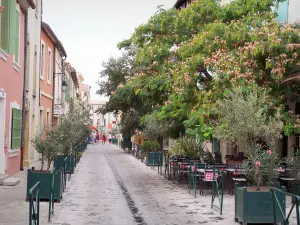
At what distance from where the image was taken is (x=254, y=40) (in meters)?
14.0

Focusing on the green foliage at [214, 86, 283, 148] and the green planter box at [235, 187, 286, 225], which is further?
the green foliage at [214, 86, 283, 148]

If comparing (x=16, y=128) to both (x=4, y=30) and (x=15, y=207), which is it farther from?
(x=15, y=207)

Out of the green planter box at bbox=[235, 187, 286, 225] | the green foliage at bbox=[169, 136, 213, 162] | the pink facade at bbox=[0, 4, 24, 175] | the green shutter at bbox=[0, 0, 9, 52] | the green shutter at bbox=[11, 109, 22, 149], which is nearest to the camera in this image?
the green planter box at bbox=[235, 187, 286, 225]

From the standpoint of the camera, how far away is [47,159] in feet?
44.7

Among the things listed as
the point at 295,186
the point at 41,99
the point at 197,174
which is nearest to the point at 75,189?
the point at 197,174

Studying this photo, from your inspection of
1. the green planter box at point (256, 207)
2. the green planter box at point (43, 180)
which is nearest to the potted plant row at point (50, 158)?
→ the green planter box at point (43, 180)

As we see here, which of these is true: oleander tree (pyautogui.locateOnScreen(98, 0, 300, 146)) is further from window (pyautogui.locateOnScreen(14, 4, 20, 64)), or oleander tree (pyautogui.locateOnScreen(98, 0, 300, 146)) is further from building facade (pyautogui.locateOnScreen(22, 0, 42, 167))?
building facade (pyautogui.locateOnScreen(22, 0, 42, 167))

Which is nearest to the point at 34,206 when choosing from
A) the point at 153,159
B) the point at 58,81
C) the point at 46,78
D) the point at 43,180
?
the point at 43,180

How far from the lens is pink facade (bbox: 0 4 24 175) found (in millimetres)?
15148

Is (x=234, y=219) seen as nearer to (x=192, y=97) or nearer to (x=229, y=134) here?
(x=229, y=134)

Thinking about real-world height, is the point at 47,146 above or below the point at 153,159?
above

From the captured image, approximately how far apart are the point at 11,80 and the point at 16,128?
164 centimetres

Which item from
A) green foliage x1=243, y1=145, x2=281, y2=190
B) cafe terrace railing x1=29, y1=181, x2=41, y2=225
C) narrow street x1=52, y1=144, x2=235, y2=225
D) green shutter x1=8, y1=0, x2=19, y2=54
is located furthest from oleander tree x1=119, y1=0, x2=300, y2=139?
cafe terrace railing x1=29, y1=181, x2=41, y2=225

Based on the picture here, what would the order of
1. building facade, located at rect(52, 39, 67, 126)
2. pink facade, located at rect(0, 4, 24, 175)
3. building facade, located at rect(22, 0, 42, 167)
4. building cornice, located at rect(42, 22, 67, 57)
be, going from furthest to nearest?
1. building facade, located at rect(52, 39, 67, 126)
2. building cornice, located at rect(42, 22, 67, 57)
3. building facade, located at rect(22, 0, 42, 167)
4. pink facade, located at rect(0, 4, 24, 175)
